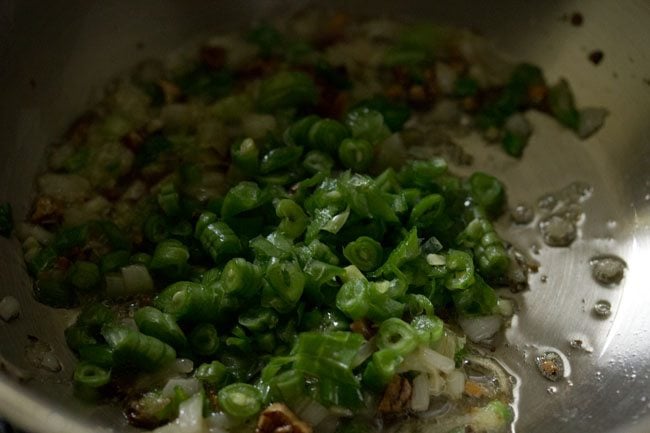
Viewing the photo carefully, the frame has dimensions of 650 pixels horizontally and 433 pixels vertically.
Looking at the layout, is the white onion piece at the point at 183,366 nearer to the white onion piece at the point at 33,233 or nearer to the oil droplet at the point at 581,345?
the white onion piece at the point at 33,233

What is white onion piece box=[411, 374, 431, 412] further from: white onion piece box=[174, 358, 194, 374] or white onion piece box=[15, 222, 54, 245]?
white onion piece box=[15, 222, 54, 245]

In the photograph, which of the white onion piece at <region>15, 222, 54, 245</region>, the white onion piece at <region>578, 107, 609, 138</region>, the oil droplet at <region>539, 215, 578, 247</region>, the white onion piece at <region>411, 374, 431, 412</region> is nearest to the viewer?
the white onion piece at <region>411, 374, 431, 412</region>

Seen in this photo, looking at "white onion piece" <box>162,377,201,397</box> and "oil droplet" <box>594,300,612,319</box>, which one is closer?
"white onion piece" <box>162,377,201,397</box>

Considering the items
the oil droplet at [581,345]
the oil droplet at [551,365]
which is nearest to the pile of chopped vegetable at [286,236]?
the oil droplet at [551,365]

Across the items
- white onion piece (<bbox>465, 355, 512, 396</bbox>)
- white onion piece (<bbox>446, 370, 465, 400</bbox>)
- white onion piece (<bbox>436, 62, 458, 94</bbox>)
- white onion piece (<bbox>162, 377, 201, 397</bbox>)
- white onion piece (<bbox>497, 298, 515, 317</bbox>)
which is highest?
white onion piece (<bbox>436, 62, 458, 94</bbox>)

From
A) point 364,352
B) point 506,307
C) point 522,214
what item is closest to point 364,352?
point 364,352

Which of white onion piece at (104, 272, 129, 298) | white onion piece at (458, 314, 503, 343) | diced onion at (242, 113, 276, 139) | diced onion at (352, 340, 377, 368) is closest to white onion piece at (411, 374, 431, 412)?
diced onion at (352, 340, 377, 368)
